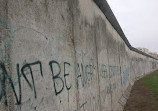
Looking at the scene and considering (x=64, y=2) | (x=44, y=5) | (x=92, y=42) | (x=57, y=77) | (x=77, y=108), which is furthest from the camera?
(x=92, y=42)

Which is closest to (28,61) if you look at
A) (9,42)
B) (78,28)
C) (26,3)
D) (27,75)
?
(27,75)

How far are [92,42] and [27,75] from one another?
334 cm

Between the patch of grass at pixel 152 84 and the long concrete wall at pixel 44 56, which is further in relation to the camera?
the patch of grass at pixel 152 84

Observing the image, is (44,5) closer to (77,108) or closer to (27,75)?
(27,75)

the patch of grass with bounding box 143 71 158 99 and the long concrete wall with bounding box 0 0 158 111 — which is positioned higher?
the long concrete wall with bounding box 0 0 158 111

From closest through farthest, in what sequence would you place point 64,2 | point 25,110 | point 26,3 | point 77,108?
1. point 25,110
2. point 26,3
3. point 64,2
4. point 77,108

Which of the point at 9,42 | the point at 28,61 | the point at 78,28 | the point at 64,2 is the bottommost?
the point at 28,61

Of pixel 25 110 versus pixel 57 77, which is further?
pixel 57 77

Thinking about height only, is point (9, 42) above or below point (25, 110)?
above

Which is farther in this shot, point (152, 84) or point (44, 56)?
point (152, 84)

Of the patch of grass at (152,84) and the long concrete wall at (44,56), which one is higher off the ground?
the long concrete wall at (44,56)

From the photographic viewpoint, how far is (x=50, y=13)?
3.33 meters

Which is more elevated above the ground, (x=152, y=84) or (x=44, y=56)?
(x=44, y=56)

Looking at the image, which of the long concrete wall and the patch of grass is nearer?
the long concrete wall
